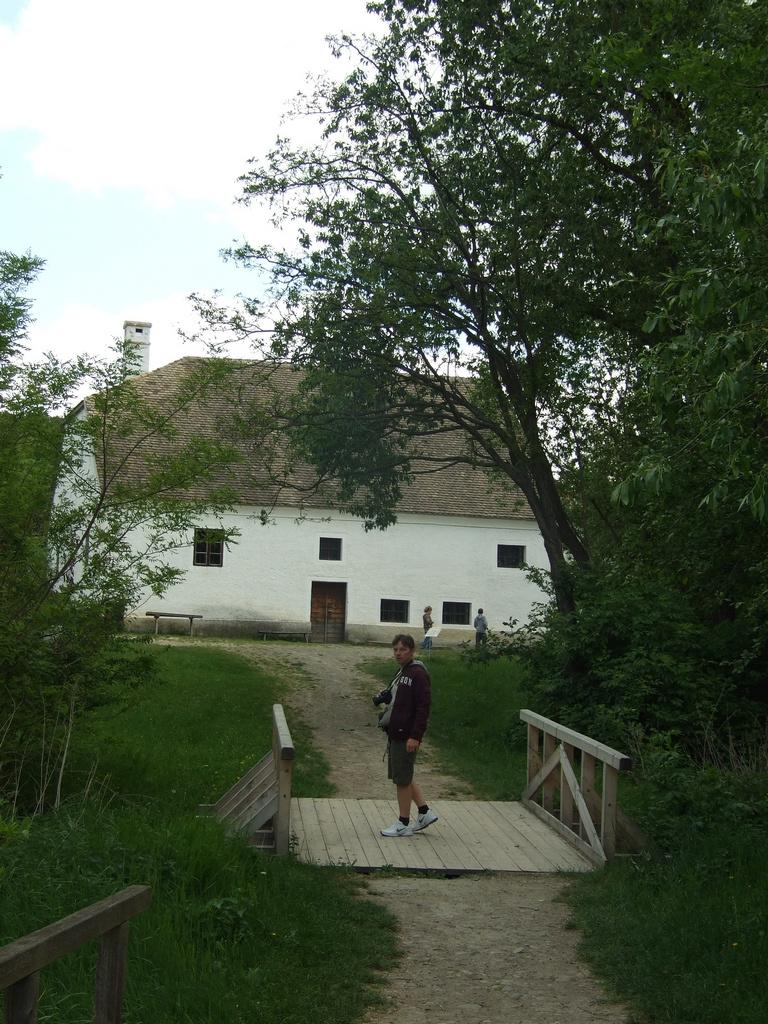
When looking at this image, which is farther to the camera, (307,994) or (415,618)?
(415,618)

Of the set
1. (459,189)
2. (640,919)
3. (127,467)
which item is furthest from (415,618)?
(640,919)

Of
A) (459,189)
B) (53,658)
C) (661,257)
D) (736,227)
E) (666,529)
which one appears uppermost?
(459,189)

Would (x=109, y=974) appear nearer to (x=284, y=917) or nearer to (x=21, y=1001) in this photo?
(x=21, y=1001)

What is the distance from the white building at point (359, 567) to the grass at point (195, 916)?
2507cm

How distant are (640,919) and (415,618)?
2921 centimetres

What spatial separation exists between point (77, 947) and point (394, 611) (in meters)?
32.7

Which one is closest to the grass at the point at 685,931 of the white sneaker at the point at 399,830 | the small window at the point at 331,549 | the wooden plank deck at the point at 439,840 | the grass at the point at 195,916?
the wooden plank deck at the point at 439,840

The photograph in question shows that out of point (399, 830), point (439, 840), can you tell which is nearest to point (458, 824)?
point (439, 840)

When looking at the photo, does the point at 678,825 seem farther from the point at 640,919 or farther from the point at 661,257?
the point at 661,257

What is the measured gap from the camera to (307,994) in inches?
222

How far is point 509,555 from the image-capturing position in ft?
122

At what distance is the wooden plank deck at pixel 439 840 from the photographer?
8766 millimetres

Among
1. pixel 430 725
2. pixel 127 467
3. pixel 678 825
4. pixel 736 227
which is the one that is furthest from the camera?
pixel 430 725

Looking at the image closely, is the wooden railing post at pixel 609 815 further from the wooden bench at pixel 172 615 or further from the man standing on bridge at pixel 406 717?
the wooden bench at pixel 172 615
